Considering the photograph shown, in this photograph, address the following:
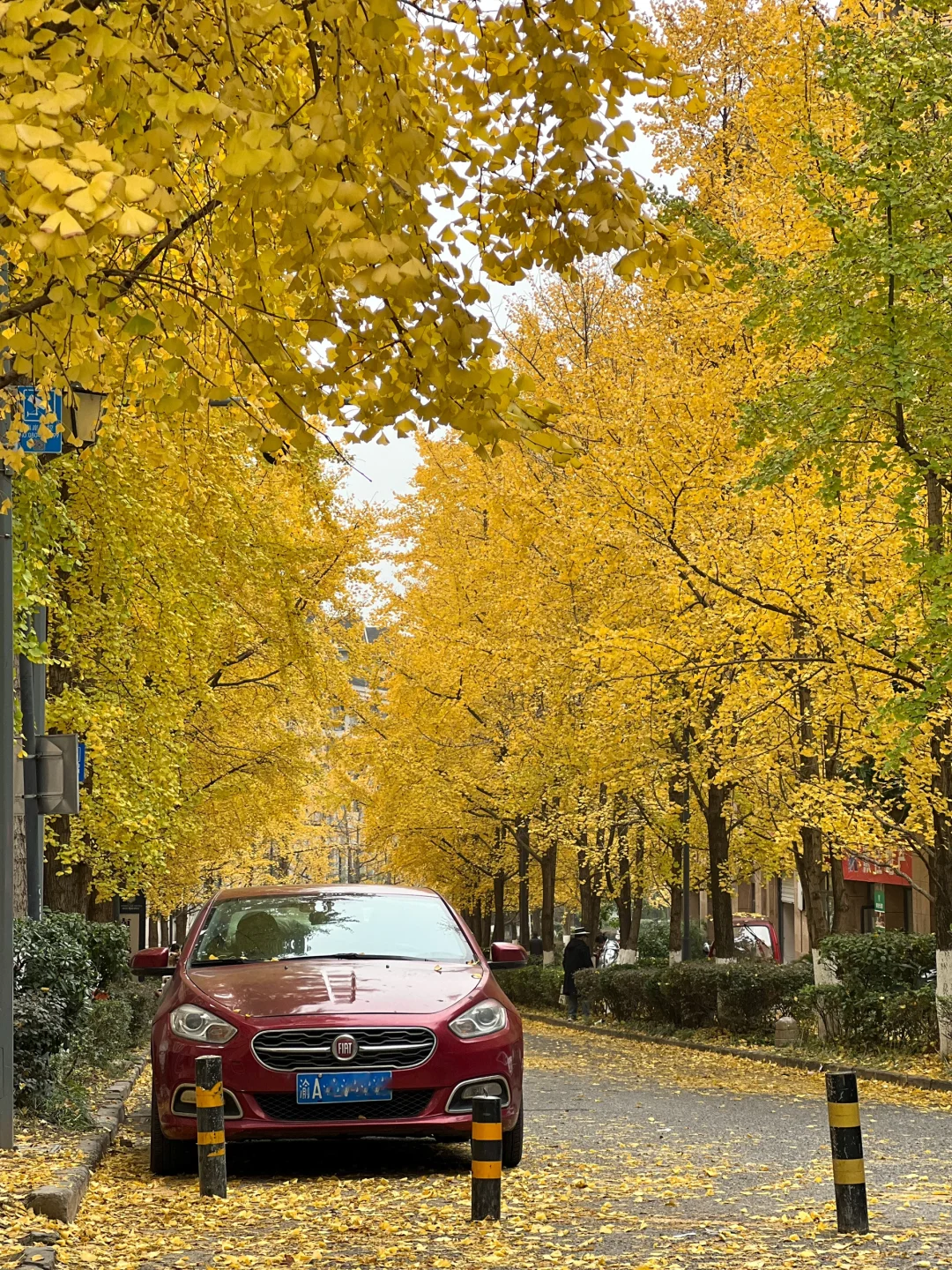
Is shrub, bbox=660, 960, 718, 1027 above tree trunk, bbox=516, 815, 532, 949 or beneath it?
beneath

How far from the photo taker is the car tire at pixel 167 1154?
26.8 feet

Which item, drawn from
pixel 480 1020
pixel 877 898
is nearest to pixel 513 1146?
pixel 480 1020

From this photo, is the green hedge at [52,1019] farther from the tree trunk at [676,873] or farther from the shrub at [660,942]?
the shrub at [660,942]

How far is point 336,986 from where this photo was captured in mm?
8320

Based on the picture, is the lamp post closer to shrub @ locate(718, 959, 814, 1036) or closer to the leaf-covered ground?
the leaf-covered ground

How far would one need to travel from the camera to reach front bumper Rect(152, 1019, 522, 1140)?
789 cm

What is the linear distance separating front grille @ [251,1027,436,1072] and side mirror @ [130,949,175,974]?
4.74 ft

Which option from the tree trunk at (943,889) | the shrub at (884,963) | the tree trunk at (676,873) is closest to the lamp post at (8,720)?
the tree trunk at (943,889)

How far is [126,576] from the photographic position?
49.8ft

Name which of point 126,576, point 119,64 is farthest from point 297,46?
point 126,576

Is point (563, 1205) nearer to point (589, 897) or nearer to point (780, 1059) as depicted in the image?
point (780, 1059)

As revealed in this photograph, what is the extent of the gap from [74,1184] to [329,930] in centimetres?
236

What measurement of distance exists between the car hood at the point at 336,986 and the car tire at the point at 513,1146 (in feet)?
2.35

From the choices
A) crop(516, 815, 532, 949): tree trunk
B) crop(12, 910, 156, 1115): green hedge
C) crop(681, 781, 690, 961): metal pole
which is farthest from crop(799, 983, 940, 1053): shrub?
crop(516, 815, 532, 949): tree trunk
